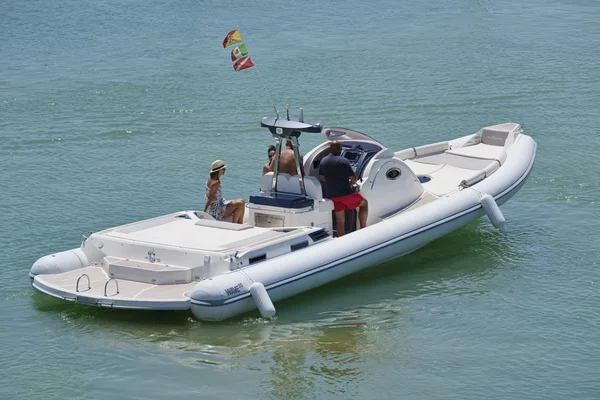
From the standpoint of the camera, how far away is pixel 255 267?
10578 mm

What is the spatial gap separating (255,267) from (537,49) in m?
16.1

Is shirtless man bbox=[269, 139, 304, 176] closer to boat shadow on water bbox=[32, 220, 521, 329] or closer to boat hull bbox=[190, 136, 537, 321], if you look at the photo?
boat hull bbox=[190, 136, 537, 321]

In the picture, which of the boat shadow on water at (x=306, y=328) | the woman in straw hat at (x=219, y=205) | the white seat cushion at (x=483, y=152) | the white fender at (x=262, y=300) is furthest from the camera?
the white seat cushion at (x=483, y=152)

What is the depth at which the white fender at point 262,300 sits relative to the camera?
404 inches

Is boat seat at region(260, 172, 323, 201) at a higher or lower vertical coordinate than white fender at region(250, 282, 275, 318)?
higher

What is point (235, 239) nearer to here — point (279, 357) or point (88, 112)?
point (279, 357)

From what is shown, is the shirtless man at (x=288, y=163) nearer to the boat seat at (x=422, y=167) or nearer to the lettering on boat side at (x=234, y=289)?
the lettering on boat side at (x=234, y=289)

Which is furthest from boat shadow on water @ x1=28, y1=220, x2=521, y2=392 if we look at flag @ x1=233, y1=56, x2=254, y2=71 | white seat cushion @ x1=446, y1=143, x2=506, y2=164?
flag @ x1=233, y1=56, x2=254, y2=71

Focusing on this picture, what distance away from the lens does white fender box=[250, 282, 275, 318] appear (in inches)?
404

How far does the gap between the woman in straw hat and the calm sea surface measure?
127cm

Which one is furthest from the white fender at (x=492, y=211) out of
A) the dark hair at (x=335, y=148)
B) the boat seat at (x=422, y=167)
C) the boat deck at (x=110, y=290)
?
the boat deck at (x=110, y=290)

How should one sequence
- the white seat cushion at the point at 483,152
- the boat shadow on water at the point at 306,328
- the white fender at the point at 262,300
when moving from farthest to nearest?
the white seat cushion at the point at 483,152
the white fender at the point at 262,300
the boat shadow on water at the point at 306,328

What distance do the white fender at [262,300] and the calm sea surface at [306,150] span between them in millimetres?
273

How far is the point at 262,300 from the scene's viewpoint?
10281 mm
